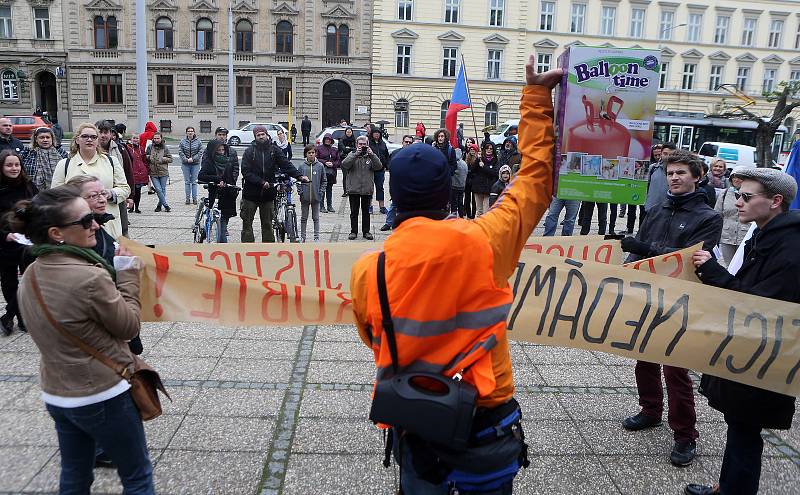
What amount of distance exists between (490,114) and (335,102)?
37.5 feet

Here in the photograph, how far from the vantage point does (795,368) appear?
3.35 m

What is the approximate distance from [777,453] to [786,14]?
55.9m

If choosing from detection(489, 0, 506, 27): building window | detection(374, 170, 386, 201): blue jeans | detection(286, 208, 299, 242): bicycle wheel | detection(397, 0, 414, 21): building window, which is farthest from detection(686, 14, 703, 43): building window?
detection(286, 208, 299, 242): bicycle wheel

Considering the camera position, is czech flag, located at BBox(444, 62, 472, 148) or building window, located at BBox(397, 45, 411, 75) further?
building window, located at BBox(397, 45, 411, 75)

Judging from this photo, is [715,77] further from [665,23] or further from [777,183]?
[777,183]

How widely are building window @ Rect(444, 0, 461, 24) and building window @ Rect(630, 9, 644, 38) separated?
13.2 metres

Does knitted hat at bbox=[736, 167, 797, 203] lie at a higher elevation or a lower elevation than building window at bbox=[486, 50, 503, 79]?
lower

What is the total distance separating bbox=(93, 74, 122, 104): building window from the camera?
44.3m

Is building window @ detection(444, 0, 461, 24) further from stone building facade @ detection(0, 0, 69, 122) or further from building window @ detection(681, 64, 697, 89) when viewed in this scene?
stone building facade @ detection(0, 0, 69, 122)

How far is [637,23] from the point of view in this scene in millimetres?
46750

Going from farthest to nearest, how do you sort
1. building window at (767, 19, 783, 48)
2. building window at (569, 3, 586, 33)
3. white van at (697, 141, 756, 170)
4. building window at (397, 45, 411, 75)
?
building window at (767, 19, 783, 48)
building window at (569, 3, 586, 33)
building window at (397, 45, 411, 75)
white van at (697, 141, 756, 170)

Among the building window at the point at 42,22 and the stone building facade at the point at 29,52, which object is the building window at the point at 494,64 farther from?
the building window at the point at 42,22

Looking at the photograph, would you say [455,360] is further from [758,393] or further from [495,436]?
[758,393]

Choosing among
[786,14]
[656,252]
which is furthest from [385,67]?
[656,252]
